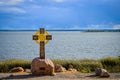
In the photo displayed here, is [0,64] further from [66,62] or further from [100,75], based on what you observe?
[100,75]

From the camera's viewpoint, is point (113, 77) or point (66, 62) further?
point (66, 62)

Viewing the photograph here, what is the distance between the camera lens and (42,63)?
15.7m

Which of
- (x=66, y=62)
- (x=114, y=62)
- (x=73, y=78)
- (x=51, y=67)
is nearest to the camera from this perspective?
(x=73, y=78)

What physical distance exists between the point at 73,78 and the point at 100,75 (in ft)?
4.50

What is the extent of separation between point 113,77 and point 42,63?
3235 millimetres

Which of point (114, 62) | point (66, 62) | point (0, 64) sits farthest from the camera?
point (114, 62)

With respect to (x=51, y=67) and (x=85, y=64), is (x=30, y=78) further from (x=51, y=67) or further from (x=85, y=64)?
(x=85, y=64)

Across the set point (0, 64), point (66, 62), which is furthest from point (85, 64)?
point (0, 64)

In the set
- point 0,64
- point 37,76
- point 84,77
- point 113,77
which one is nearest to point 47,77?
point 37,76

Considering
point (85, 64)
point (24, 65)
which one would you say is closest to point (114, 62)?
point (85, 64)

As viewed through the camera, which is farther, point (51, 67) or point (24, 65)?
point (24, 65)

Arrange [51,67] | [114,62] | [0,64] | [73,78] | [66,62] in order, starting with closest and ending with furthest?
[73,78] → [51,67] → [0,64] → [66,62] → [114,62]

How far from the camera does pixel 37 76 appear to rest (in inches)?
609

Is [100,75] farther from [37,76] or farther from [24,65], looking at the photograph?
[24,65]
